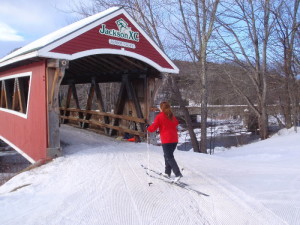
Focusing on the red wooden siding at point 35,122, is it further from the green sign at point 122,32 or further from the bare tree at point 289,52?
the bare tree at point 289,52

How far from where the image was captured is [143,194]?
4.45 metres

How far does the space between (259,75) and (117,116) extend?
846cm

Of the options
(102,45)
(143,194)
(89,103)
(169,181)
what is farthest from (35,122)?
(89,103)

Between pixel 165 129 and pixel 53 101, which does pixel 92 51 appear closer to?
pixel 53 101

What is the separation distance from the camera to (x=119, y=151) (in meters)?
7.93

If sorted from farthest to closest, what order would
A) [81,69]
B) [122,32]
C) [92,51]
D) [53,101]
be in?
1. [81,69]
2. [122,32]
3. [92,51]
4. [53,101]

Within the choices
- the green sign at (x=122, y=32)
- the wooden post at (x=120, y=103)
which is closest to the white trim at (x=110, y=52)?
the green sign at (x=122, y=32)

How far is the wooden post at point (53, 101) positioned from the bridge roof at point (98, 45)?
30 centimetres

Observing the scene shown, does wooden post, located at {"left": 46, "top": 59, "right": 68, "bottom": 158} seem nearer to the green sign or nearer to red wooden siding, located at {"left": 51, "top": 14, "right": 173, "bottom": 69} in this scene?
red wooden siding, located at {"left": 51, "top": 14, "right": 173, "bottom": 69}

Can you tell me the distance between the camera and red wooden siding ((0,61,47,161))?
23.8 feet

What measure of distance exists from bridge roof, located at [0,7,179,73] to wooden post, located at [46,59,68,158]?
0.30 m

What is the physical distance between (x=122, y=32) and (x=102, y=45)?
756 mm

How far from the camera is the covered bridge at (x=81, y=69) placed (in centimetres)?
709

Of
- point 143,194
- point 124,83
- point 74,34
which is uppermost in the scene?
point 74,34
